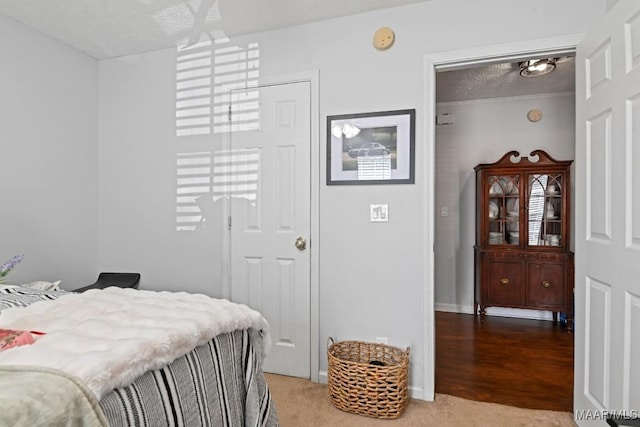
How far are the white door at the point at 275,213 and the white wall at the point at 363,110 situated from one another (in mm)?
139

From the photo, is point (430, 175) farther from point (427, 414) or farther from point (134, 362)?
point (134, 362)

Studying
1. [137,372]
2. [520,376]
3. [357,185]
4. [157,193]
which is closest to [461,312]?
[520,376]

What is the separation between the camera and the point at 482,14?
2.34 meters

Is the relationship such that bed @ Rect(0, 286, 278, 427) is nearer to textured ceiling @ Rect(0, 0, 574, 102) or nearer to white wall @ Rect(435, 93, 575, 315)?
textured ceiling @ Rect(0, 0, 574, 102)

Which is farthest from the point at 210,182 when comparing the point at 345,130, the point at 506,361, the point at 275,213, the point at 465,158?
the point at 465,158

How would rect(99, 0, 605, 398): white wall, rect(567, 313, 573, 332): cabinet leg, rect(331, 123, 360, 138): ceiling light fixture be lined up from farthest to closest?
rect(567, 313, 573, 332): cabinet leg → rect(331, 123, 360, 138): ceiling light fixture → rect(99, 0, 605, 398): white wall

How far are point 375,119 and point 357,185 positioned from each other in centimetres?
44

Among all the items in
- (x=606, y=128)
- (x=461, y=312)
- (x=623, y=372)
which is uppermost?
(x=606, y=128)

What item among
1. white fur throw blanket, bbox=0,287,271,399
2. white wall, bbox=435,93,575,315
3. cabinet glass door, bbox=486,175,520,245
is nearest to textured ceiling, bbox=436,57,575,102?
white wall, bbox=435,93,575,315

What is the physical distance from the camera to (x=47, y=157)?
292 centimetres

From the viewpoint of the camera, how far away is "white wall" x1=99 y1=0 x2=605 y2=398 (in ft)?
7.73

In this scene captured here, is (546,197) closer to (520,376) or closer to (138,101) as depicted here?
(520,376)

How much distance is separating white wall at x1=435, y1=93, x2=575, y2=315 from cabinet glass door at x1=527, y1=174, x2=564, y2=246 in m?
0.56

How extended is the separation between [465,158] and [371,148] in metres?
2.62
